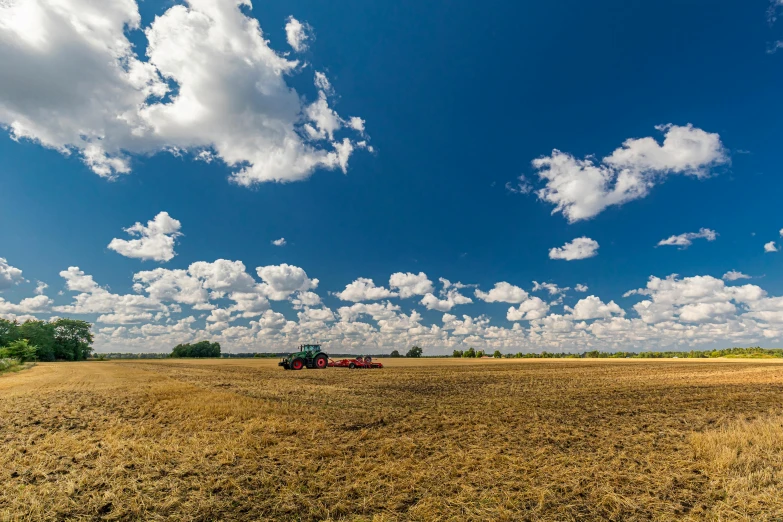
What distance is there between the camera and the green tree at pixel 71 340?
10144 cm

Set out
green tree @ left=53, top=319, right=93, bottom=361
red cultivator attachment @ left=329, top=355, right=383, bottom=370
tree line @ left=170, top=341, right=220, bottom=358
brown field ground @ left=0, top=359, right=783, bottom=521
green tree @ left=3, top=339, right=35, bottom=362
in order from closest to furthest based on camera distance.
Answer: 1. brown field ground @ left=0, top=359, right=783, bottom=521
2. red cultivator attachment @ left=329, top=355, right=383, bottom=370
3. green tree @ left=3, top=339, right=35, bottom=362
4. green tree @ left=53, top=319, right=93, bottom=361
5. tree line @ left=170, top=341, right=220, bottom=358

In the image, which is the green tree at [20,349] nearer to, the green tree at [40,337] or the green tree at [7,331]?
the green tree at [7,331]

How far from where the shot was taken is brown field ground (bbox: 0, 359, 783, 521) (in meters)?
6.35

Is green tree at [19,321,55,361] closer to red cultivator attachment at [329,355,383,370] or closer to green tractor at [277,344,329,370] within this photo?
green tractor at [277,344,329,370]

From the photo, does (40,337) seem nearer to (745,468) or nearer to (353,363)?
(353,363)

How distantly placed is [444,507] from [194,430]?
8.35 m

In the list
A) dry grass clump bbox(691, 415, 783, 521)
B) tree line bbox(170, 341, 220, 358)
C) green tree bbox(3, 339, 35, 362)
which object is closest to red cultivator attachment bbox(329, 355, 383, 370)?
dry grass clump bbox(691, 415, 783, 521)

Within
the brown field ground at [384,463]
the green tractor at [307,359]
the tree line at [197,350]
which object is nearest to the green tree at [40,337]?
the tree line at [197,350]

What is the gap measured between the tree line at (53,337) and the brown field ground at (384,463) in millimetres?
96046

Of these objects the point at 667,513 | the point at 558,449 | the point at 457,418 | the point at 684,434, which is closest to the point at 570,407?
the point at 684,434

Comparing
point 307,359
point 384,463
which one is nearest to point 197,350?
point 307,359

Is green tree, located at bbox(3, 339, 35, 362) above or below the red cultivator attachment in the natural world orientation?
above

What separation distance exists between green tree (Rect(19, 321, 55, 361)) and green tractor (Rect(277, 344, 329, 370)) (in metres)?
83.9

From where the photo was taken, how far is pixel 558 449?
9.63 meters
